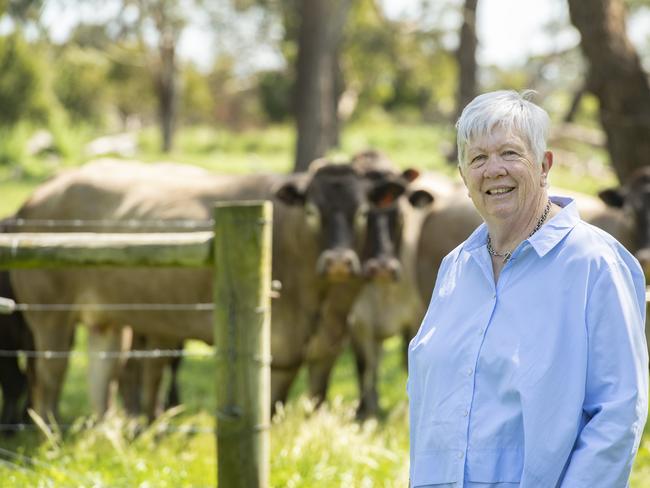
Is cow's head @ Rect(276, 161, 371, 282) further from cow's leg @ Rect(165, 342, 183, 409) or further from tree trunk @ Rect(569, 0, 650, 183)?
tree trunk @ Rect(569, 0, 650, 183)

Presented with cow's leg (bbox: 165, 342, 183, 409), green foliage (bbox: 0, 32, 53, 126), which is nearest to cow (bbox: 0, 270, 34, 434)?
cow's leg (bbox: 165, 342, 183, 409)

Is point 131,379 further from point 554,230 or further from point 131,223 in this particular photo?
point 554,230

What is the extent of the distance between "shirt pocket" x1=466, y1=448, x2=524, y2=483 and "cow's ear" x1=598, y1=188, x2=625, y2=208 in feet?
19.4

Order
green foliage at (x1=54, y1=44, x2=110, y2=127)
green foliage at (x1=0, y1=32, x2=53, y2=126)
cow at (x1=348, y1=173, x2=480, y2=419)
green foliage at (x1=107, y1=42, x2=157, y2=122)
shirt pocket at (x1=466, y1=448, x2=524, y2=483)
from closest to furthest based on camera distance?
shirt pocket at (x1=466, y1=448, x2=524, y2=483), cow at (x1=348, y1=173, x2=480, y2=419), green foliage at (x1=0, y1=32, x2=53, y2=126), green foliage at (x1=107, y1=42, x2=157, y2=122), green foliage at (x1=54, y1=44, x2=110, y2=127)

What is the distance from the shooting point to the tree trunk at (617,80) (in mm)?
10898

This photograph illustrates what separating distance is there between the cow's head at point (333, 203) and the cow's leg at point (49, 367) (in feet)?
6.02

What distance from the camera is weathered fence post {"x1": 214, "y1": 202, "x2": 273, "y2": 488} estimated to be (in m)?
4.57

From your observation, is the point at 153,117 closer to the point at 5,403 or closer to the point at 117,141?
the point at 117,141

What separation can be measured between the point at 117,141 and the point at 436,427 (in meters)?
33.7

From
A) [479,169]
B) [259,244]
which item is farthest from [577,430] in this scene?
[259,244]

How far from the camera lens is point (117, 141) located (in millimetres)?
35750

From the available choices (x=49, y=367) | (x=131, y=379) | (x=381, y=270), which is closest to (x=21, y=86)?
(x=131, y=379)

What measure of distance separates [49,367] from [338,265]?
2.19 m

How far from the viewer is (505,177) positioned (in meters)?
2.94
